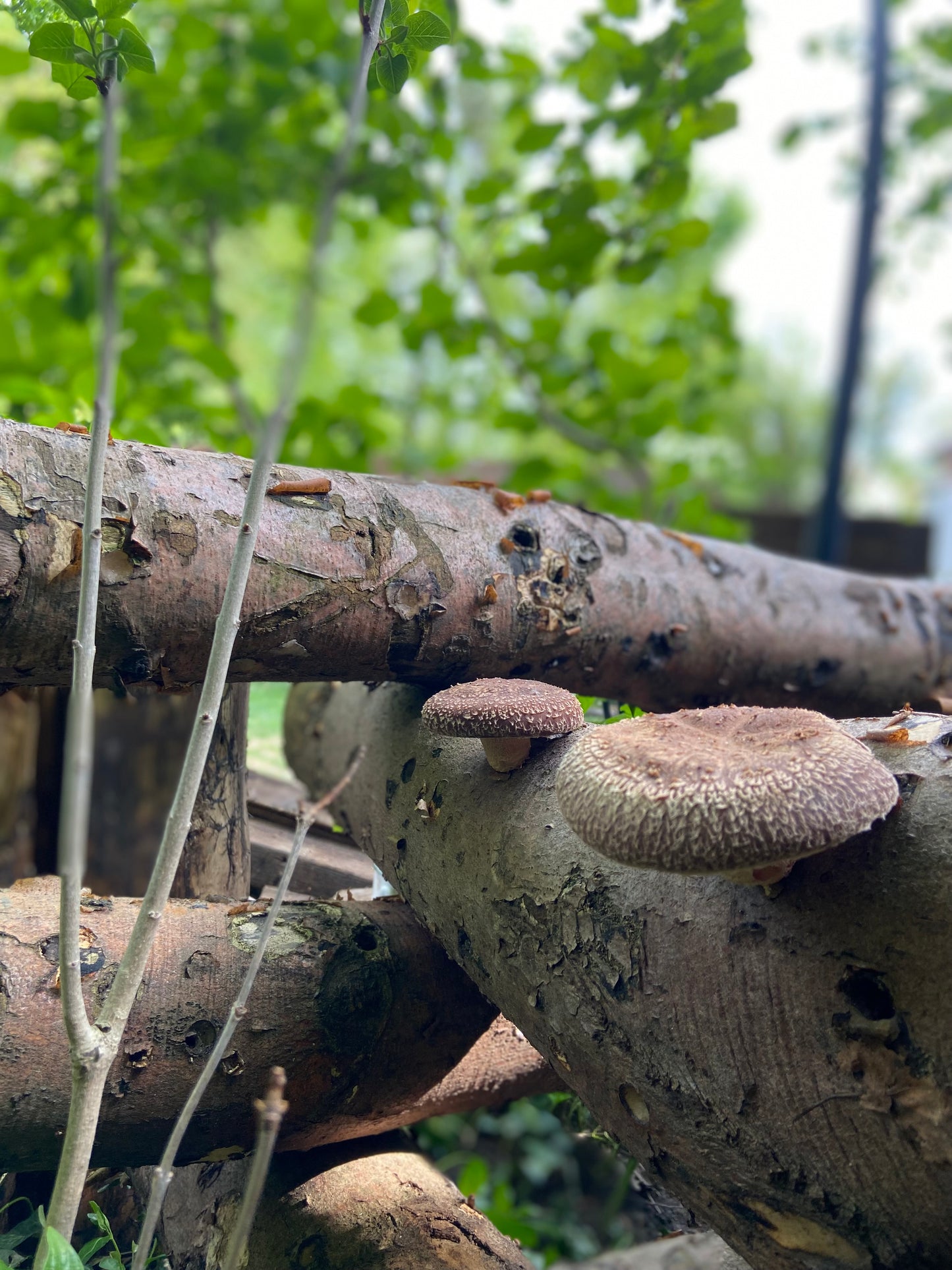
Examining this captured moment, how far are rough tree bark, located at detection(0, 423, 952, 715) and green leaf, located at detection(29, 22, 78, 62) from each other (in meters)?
0.53

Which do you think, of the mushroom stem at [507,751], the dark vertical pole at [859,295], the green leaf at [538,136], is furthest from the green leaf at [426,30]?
the dark vertical pole at [859,295]

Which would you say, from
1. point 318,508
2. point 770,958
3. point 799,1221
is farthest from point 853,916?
point 318,508

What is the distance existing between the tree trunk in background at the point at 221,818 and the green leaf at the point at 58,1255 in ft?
3.05

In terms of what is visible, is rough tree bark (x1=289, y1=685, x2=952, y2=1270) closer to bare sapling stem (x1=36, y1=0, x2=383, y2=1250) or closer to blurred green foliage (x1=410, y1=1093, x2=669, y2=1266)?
bare sapling stem (x1=36, y1=0, x2=383, y2=1250)

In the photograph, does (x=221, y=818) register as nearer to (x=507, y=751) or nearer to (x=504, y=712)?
(x=507, y=751)

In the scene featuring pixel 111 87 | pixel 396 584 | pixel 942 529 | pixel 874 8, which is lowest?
pixel 396 584

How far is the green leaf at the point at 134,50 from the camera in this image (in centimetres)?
95

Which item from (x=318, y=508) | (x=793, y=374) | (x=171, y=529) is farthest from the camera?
(x=793, y=374)

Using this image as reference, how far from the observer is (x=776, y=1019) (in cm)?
99

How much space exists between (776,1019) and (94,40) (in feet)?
4.54

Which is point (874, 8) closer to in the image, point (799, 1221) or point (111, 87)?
point (111, 87)

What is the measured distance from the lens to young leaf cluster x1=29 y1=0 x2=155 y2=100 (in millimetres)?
932

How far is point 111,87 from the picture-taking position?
85 cm

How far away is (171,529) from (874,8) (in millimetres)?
4697
